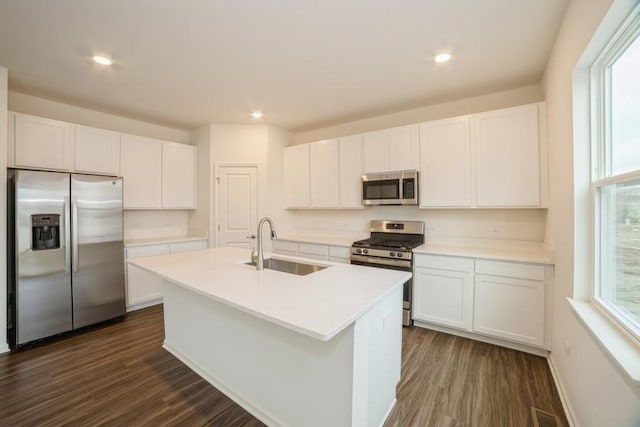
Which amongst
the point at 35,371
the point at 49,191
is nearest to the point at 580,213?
the point at 35,371

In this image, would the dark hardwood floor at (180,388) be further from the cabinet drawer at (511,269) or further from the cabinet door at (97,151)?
the cabinet door at (97,151)

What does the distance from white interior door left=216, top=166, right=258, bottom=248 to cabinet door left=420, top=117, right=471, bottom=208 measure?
2.52 metres

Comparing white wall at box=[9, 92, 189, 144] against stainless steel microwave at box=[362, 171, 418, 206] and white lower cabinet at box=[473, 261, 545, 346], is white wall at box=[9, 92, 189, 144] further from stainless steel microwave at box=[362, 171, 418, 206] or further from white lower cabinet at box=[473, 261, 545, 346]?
white lower cabinet at box=[473, 261, 545, 346]

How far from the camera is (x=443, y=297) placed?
113 inches

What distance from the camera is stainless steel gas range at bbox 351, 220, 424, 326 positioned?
10.0ft

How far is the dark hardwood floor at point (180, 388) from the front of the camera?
175 centimetres

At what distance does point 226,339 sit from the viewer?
1957mm

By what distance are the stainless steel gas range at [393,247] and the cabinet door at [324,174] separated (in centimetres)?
74

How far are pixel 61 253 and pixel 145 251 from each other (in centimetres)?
89

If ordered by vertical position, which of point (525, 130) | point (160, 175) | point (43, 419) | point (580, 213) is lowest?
point (43, 419)

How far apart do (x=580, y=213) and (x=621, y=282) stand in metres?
0.46

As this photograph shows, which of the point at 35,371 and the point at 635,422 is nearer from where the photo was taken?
the point at 635,422

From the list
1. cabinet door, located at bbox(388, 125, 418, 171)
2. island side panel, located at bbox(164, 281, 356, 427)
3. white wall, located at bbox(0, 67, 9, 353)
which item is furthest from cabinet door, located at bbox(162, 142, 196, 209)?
cabinet door, located at bbox(388, 125, 418, 171)

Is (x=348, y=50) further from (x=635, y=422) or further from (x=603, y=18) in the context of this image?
(x=635, y=422)
